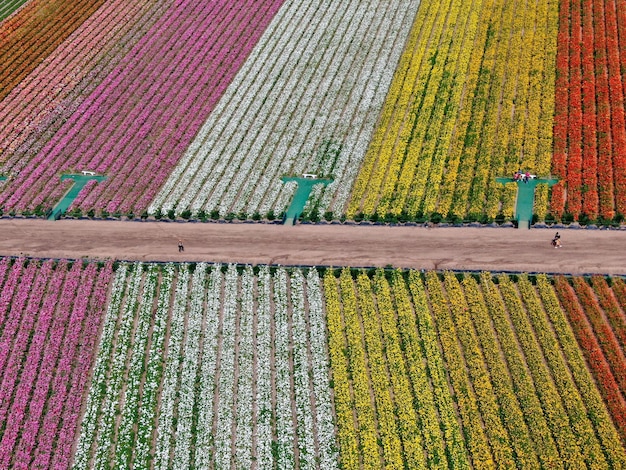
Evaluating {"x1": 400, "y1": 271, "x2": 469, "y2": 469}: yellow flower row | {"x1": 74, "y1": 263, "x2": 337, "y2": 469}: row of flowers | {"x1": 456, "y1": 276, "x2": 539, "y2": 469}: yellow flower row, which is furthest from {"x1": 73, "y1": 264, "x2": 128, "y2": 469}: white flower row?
{"x1": 456, "y1": 276, "x2": 539, "y2": 469}: yellow flower row

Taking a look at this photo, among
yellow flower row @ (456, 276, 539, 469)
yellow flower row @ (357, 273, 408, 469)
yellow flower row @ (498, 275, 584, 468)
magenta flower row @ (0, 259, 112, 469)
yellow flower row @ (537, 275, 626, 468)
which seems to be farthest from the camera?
magenta flower row @ (0, 259, 112, 469)

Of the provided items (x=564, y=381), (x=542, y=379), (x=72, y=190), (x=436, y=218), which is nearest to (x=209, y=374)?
(x=436, y=218)

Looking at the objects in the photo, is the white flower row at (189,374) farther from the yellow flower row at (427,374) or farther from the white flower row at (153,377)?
the yellow flower row at (427,374)

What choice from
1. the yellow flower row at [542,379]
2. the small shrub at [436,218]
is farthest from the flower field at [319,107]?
the yellow flower row at [542,379]

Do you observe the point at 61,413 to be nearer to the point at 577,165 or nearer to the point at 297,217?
the point at 297,217

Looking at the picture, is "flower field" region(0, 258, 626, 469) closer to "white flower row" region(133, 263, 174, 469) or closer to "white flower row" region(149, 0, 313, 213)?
"white flower row" region(133, 263, 174, 469)

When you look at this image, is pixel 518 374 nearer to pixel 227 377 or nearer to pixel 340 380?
pixel 340 380

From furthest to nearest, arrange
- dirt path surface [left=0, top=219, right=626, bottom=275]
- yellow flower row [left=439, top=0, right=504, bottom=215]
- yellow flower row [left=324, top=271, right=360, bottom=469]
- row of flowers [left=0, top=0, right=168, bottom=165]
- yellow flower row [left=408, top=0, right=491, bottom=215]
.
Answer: row of flowers [left=0, top=0, right=168, bottom=165] → yellow flower row [left=408, top=0, right=491, bottom=215] → yellow flower row [left=439, top=0, right=504, bottom=215] → dirt path surface [left=0, top=219, right=626, bottom=275] → yellow flower row [left=324, top=271, right=360, bottom=469]
